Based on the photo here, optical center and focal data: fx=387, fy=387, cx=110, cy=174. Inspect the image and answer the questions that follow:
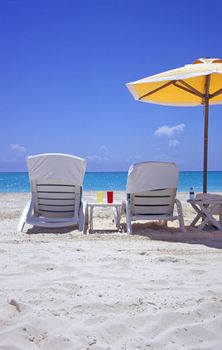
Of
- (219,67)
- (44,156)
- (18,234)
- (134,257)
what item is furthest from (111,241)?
(219,67)

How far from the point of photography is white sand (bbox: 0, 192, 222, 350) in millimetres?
2154

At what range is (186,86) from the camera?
643 cm

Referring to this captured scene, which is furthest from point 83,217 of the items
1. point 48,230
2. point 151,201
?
point 151,201

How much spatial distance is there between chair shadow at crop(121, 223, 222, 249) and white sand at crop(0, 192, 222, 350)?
23 cm

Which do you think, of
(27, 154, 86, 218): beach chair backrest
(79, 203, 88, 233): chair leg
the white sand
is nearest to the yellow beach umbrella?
(27, 154, 86, 218): beach chair backrest

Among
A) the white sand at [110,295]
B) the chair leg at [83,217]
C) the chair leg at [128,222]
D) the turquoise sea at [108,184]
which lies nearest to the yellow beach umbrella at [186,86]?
the chair leg at [128,222]

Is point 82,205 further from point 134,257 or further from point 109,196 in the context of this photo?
point 134,257

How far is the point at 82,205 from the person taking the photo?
238 inches

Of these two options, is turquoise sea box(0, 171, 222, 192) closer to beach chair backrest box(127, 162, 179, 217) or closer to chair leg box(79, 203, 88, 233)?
beach chair backrest box(127, 162, 179, 217)

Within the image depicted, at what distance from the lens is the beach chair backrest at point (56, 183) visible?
5980mm

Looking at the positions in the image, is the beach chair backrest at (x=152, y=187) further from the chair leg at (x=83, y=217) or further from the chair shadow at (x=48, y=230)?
the chair shadow at (x=48, y=230)

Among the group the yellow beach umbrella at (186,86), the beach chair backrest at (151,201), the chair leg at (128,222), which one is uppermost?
the yellow beach umbrella at (186,86)

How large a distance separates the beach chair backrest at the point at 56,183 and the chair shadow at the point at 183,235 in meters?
0.97

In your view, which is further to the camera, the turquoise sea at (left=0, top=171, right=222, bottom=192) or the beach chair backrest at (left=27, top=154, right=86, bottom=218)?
the turquoise sea at (left=0, top=171, right=222, bottom=192)
